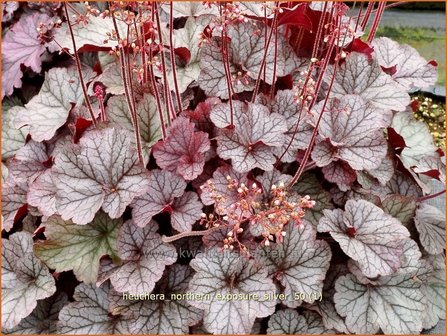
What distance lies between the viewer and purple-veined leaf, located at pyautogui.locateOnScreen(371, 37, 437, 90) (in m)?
2.03

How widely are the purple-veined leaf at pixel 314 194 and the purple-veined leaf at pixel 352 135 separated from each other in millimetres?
132

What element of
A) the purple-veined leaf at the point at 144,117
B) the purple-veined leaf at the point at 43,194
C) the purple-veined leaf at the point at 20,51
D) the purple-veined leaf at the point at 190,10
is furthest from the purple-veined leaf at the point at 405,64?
the purple-veined leaf at the point at 20,51

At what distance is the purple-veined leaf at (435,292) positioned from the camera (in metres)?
1.79

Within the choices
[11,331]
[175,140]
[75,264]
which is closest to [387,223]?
[175,140]

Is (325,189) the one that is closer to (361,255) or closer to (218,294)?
(361,255)

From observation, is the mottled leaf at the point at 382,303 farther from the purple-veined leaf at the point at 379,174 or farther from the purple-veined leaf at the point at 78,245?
the purple-veined leaf at the point at 78,245

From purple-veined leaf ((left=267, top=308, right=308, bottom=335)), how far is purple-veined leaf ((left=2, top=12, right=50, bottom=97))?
1371 mm

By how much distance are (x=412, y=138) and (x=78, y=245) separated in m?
1.33

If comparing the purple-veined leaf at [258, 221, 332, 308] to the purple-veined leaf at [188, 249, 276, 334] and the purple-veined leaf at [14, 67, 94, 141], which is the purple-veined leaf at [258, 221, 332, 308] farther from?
the purple-veined leaf at [14, 67, 94, 141]

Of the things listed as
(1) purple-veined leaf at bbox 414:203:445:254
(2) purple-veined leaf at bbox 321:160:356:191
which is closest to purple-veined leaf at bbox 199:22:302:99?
(2) purple-veined leaf at bbox 321:160:356:191

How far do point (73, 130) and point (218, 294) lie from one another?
767 millimetres

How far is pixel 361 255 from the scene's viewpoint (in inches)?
61.8

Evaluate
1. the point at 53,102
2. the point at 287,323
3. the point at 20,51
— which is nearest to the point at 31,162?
the point at 53,102

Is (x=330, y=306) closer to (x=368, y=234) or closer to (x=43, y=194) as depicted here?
(x=368, y=234)
